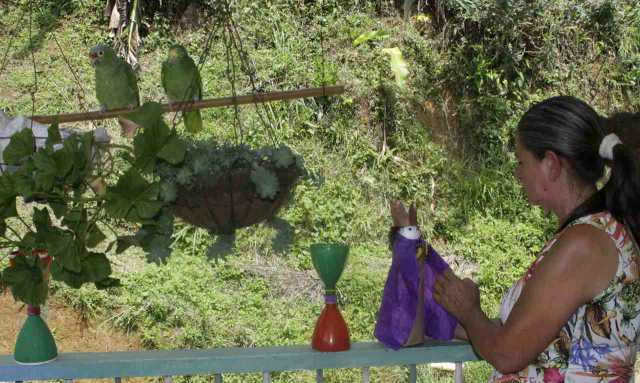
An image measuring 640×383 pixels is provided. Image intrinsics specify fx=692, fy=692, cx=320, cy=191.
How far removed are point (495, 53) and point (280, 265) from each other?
2388 mm

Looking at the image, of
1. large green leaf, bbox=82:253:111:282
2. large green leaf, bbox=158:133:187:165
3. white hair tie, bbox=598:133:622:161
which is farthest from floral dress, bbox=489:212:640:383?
large green leaf, bbox=82:253:111:282

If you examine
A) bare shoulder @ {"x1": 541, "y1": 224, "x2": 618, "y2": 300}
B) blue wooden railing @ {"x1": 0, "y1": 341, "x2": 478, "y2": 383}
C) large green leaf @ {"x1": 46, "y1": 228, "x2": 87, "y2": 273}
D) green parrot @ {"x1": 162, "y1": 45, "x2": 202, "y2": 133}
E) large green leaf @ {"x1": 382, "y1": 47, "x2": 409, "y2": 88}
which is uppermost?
large green leaf @ {"x1": 382, "y1": 47, "x2": 409, "y2": 88}

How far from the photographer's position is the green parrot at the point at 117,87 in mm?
1597

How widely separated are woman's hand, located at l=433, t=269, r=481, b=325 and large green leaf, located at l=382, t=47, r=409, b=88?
3.82m

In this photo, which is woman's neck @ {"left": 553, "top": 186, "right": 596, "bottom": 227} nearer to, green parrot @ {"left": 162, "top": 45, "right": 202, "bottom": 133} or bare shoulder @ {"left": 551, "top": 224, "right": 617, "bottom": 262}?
bare shoulder @ {"left": 551, "top": 224, "right": 617, "bottom": 262}

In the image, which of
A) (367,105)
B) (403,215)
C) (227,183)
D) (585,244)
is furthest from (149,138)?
(367,105)

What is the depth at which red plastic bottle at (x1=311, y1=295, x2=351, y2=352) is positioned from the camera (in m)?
1.46

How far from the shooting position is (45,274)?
4.37 ft

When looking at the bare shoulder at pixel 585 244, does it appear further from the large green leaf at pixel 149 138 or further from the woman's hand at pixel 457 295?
the large green leaf at pixel 149 138

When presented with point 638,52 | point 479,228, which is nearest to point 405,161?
point 479,228

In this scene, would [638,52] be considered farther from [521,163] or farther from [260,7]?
[521,163]

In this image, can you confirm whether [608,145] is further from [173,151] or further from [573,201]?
[173,151]

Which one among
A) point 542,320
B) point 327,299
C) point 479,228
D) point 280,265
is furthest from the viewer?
point 479,228

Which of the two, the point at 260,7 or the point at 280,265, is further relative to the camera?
the point at 260,7
